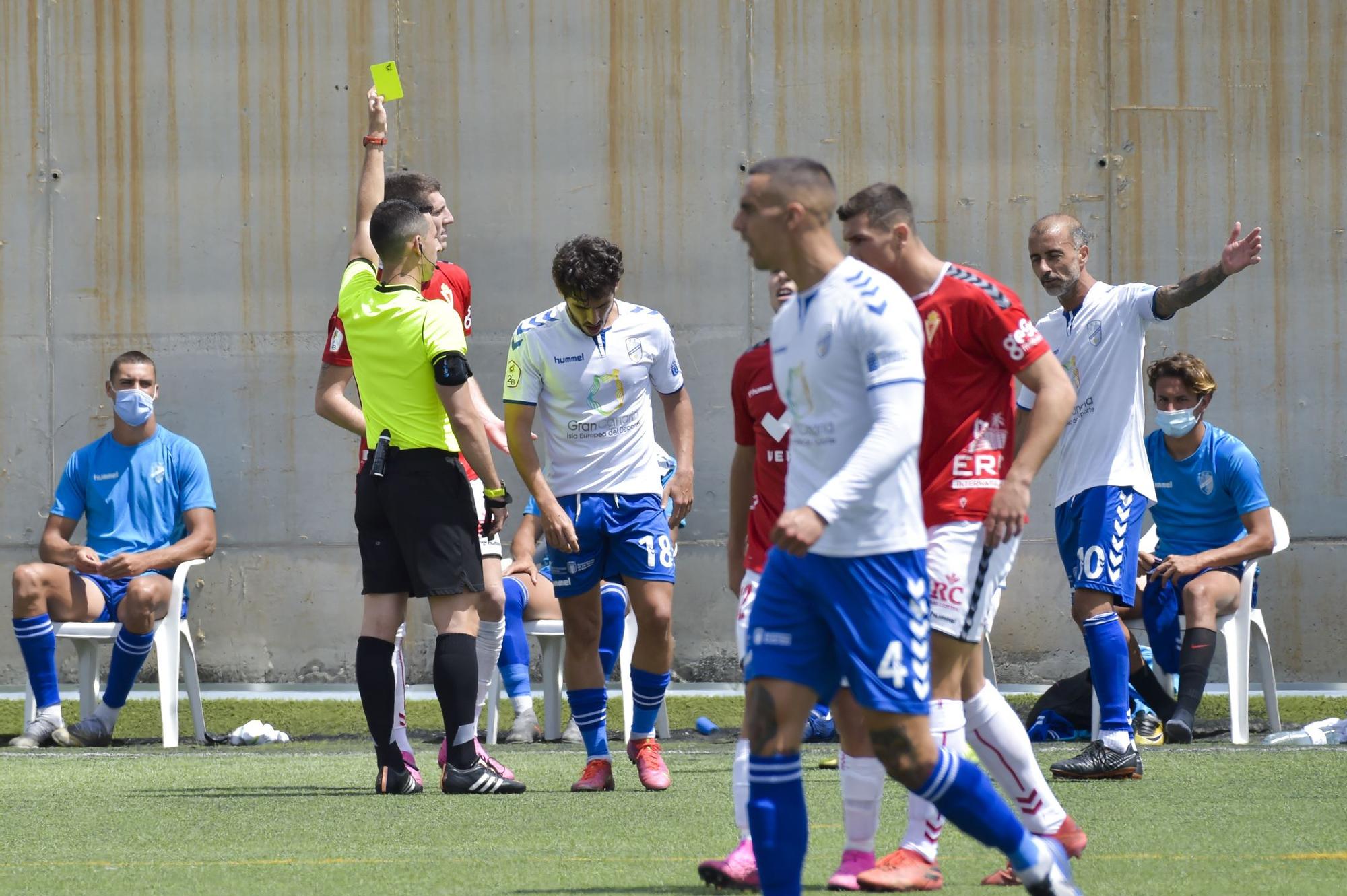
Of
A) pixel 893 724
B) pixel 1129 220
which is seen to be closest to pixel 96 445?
pixel 1129 220

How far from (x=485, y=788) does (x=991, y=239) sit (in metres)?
5.58

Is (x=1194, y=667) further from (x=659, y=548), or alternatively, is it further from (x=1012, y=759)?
(x=1012, y=759)

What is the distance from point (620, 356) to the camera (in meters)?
6.37

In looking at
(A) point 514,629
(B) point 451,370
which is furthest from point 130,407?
(B) point 451,370

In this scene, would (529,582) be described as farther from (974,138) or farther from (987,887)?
(987,887)

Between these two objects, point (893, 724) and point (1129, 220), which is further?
point (1129, 220)

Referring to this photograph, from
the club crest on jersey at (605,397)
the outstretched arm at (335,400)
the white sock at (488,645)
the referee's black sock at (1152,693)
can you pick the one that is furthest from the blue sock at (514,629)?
the referee's black sock at (1152,693)

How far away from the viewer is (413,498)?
19.5 ft

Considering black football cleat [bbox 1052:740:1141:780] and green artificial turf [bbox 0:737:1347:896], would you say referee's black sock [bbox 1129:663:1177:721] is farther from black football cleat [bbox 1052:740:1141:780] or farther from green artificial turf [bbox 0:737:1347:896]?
black football cleat [bbox 1052:740:1141:780]

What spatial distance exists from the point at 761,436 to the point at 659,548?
1.66 metres

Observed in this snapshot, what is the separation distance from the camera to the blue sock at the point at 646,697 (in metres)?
6.31

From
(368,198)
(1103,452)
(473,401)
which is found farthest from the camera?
(368,198)

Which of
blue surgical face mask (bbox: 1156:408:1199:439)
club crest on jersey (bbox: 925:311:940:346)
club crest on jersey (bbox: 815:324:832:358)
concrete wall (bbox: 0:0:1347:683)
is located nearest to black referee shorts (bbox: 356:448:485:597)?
club crest on jersey (bbox: 925:311:940:346)

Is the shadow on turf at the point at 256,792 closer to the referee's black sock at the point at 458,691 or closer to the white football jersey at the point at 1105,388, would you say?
the referee's black sock at the point at 458,691
